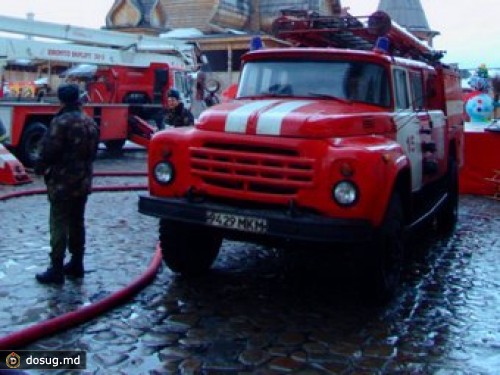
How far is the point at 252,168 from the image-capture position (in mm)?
5590

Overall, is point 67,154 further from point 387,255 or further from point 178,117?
point 178,117

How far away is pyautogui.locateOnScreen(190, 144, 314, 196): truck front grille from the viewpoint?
5.44m

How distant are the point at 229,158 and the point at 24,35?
37.7 ft

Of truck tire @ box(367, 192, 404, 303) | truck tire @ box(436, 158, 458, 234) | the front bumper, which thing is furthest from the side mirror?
truck tire @ box(367, 192, 404, 303)

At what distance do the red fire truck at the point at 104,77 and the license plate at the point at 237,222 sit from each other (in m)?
7.59

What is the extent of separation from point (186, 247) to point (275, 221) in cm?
138

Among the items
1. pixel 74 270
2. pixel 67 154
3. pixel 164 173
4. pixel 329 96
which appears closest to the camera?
pixel 67 154

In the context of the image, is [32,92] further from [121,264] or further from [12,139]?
[121,264]

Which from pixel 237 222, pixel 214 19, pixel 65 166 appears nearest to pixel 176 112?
pixel 65 166

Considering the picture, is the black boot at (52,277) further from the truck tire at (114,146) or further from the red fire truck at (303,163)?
the truck tire at (114,146)

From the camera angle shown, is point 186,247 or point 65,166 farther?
point 186,247

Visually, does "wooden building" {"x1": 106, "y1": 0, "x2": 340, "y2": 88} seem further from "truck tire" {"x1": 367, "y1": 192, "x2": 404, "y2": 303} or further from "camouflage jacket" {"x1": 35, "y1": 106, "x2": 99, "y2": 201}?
"truck tire" {"x1": 367, "y1": 192, "x2": 404, "y2": 303}

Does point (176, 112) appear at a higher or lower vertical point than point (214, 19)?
lower

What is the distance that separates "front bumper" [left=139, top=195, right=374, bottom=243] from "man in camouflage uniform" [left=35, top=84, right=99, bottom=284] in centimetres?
70
